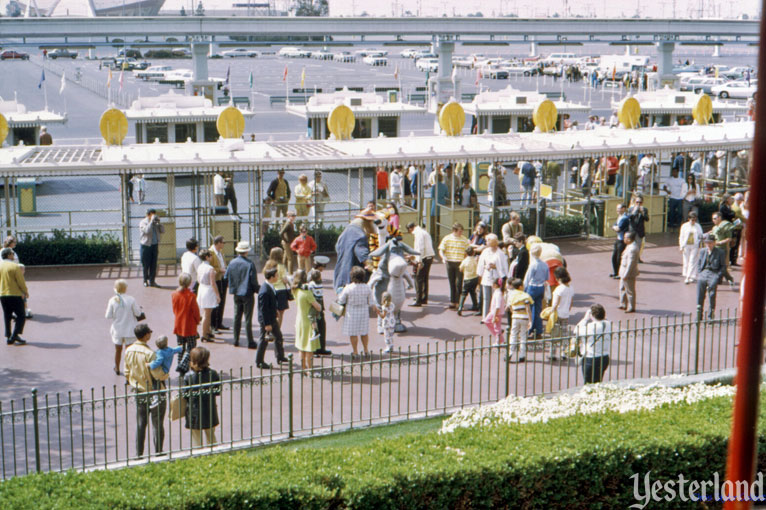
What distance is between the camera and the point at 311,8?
342 feet

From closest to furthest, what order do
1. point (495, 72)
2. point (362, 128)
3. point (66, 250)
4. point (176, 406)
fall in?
point (176, 406), point (66, 250), point (362, 128), point (495, 72)


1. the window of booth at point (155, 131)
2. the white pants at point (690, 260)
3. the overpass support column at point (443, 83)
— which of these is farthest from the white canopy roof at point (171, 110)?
the white pants at point (690, 260)

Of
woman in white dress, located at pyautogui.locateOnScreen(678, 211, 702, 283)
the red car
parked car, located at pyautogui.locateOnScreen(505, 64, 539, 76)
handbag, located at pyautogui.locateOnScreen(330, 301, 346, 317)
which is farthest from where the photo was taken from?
the red car

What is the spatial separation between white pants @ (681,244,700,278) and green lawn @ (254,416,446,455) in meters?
8.72

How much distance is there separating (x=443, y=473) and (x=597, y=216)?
1560 cm

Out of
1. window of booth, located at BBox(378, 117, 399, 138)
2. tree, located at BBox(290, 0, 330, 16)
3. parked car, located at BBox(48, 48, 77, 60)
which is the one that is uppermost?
tree, located at BBox(290, 0, 330, 16)

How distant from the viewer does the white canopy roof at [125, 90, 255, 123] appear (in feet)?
105

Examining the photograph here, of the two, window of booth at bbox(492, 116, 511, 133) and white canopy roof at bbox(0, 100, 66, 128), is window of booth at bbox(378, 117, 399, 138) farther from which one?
white canopy roof at bbox(0, 100, 66, 128)

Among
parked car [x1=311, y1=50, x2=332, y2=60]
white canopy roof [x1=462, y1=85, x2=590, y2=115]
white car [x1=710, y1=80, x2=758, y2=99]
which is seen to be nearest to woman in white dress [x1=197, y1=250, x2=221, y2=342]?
white canopy roof [x1=462, y1=85, x2=590, y2=115]

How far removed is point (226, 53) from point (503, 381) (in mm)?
98951

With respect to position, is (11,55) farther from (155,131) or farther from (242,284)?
(242,284)

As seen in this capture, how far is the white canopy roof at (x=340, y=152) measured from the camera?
18.7 meters

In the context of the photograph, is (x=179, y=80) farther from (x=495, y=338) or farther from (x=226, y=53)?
(x=495, y=338)

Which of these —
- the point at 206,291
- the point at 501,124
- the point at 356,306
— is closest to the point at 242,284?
the point at 206,291
